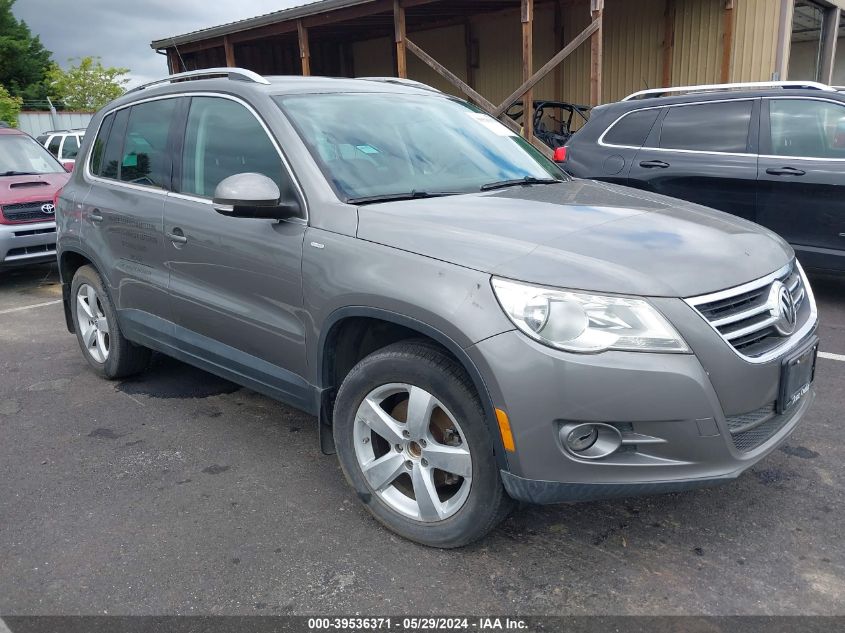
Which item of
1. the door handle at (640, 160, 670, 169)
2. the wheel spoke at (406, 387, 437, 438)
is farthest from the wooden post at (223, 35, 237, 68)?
the wheel spoke at (406, 387, 437, 438)

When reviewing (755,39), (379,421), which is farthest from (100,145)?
(755,39)

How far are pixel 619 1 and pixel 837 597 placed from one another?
14151mm

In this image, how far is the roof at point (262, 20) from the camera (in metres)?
13.6

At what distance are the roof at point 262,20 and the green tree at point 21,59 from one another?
31.4m

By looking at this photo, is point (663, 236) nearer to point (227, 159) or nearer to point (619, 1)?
point (227, 159)

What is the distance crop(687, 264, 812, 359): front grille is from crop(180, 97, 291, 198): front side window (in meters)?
1.79

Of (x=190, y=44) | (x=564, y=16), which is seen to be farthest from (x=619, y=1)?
(x=190, y=44)

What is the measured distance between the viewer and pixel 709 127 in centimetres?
652

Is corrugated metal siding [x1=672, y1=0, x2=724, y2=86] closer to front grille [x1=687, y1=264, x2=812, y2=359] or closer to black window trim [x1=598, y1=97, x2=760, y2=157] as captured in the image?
black window trim [x1=598, y1=97, x2=760, y2=157]

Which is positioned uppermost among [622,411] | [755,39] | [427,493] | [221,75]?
[755,39]

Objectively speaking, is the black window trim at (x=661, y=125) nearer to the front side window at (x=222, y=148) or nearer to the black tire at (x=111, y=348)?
the front side window at (x=222, y=148)

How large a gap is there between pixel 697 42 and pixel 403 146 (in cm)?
1196

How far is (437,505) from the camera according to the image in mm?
2729

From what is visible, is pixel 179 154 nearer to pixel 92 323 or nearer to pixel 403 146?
pixel 403 146
